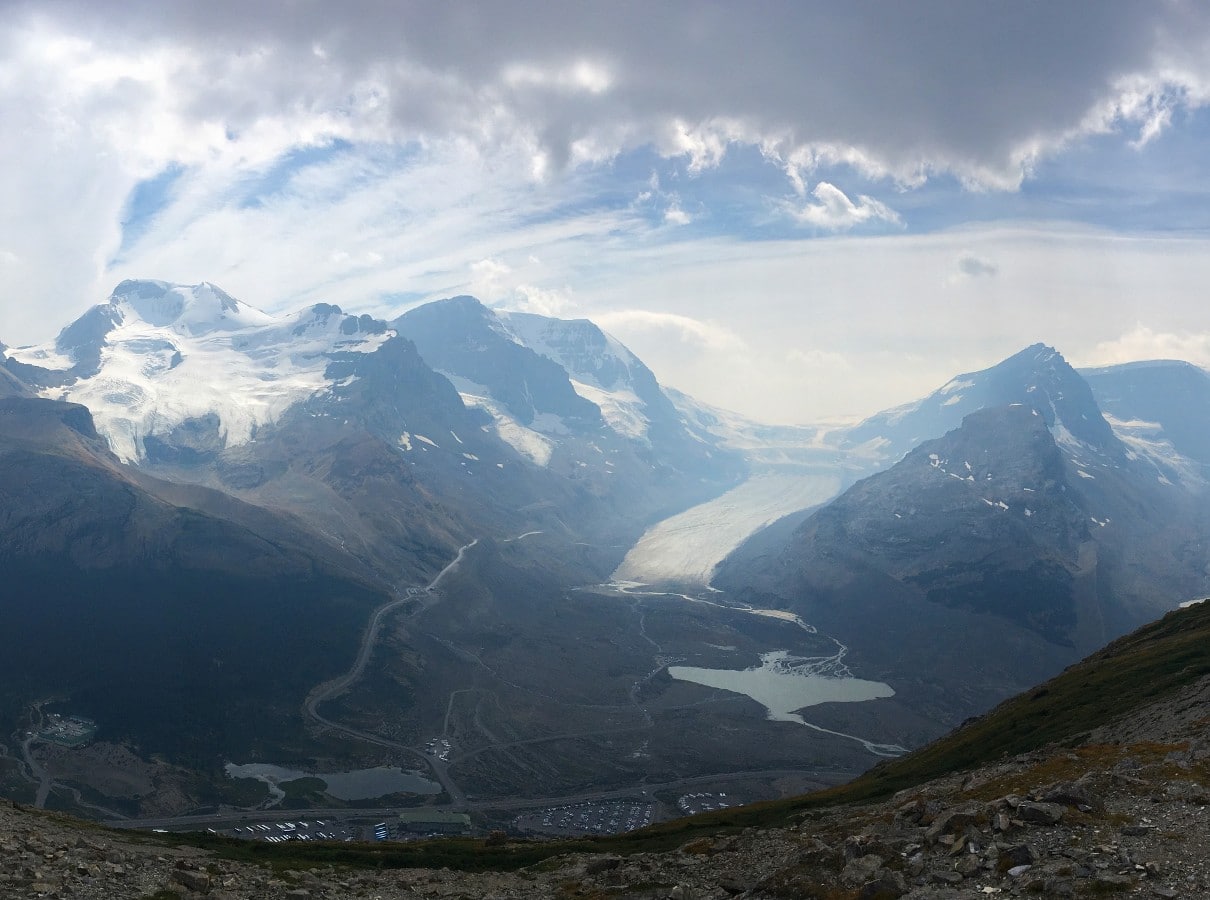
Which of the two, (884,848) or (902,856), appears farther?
(884,848)

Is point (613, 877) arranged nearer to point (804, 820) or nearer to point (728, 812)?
point (804, 820)

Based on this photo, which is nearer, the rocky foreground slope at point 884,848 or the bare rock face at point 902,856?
the bare rock face at point 902,856

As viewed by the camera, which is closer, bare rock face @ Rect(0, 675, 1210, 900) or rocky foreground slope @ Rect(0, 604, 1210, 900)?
bare rock face @ Rect(0, 675, 1210, 900)

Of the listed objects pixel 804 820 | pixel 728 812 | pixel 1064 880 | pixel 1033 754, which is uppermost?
pixel 1064 880

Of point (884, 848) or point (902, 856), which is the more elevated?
point (902, 856)

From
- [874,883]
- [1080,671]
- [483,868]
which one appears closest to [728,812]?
Answer: [483,868]

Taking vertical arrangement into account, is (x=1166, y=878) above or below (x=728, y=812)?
above

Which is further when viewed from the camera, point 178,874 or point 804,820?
point 804,820

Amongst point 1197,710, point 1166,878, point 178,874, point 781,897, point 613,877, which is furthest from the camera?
point 1197,710
